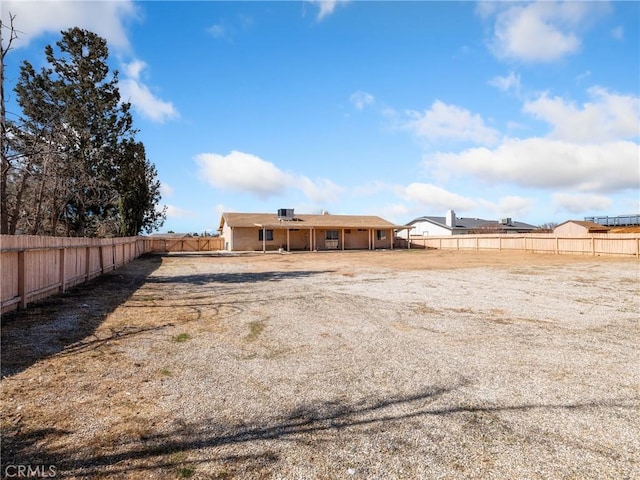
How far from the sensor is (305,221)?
36.7m

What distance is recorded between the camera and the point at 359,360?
4.72 m

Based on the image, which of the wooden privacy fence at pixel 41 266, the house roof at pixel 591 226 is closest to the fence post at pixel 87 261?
the wooden privacy fence at pixel 41 266

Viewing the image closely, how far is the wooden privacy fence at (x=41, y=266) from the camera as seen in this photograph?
6.64m

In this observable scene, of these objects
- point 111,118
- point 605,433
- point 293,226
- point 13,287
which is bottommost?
point 605,433

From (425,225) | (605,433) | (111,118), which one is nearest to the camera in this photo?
(605,433)

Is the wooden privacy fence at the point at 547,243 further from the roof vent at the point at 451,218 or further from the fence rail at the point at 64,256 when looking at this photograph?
the roof vent at the point at 451,218

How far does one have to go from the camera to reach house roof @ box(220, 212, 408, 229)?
109 feet

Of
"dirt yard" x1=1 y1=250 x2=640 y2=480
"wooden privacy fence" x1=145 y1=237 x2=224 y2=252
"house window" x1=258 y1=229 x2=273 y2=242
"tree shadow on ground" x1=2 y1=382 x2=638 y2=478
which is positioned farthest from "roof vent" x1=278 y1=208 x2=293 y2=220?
"tree shadow on ground" x1=2 y1=382 x2=638 y2=478

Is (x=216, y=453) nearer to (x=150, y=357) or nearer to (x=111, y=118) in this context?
(x=150, y=357)

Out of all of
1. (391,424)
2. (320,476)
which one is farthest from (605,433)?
(320,476)

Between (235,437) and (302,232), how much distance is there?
3324 cm

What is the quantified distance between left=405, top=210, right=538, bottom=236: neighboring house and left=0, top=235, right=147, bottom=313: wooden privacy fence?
40372 millimetres

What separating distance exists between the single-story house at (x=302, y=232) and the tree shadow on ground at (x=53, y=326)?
2285 centimetres

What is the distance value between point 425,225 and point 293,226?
27881 mm
